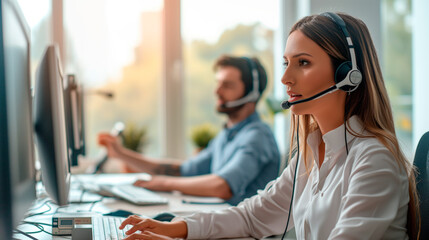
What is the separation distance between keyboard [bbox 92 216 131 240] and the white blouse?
0.58 feet

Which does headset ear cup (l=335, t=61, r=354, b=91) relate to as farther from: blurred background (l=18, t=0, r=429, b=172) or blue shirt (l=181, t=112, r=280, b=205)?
blurred background (l=18, t=0, r=429, b=172)

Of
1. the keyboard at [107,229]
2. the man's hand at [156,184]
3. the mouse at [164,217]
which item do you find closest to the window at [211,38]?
the man's hand at [156,184]

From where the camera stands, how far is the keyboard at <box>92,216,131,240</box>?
1.01 metres

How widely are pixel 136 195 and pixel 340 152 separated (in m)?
0.96

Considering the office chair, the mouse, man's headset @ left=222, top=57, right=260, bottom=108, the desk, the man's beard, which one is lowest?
the desk

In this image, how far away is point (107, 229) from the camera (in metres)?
1.06

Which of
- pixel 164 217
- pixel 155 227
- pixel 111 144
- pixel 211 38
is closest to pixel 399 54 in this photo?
pixel 211 38

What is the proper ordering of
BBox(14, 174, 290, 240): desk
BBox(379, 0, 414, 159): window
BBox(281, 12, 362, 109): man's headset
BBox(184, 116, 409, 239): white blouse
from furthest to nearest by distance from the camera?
BBox(379, 0, 414, 159): window, BBox(14, 174, 290, 240): desk, BBox(281, 12, 362, 109): man's headset, BBox(184, 116, 409, 239): white blouse

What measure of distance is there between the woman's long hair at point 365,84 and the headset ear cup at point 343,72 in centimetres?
2

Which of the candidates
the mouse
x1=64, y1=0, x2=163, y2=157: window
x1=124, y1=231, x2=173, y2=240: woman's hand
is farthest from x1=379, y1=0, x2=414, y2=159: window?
x1=124, y1=231, x2=173, y2=240: woman's hand

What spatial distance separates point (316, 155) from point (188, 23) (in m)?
2.29

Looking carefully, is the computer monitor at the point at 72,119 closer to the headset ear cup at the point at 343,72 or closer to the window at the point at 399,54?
the headset ear cup at the point at 343,72

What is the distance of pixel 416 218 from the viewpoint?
96 cm

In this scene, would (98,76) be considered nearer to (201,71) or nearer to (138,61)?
(138,61)
